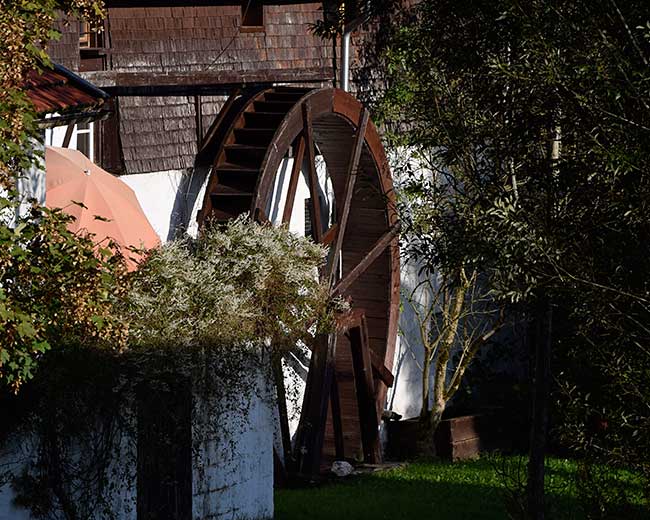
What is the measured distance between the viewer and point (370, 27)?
14.5 metres

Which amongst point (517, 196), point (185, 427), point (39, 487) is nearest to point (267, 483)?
point (185, 427)

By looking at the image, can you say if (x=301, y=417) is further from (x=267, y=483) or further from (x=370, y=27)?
(x=370, y=27)

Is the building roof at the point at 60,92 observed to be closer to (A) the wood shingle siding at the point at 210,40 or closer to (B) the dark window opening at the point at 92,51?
(B) the dark window opening at the point at 92,51

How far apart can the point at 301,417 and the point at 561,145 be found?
590cm

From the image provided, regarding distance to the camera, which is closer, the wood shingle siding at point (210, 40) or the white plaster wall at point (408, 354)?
the wood shingle siding at point (210, 40)

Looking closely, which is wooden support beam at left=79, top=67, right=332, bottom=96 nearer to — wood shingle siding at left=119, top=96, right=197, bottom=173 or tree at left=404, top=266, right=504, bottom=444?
wood shingle siding at left=119, top=96, right=197, bottom=173

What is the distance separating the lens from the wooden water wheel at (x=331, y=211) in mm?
12141

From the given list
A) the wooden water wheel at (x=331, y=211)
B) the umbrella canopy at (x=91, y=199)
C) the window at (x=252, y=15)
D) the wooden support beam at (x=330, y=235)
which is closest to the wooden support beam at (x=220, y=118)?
the wooden water wheel at (x=331, y=211)

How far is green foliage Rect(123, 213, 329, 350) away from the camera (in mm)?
8750

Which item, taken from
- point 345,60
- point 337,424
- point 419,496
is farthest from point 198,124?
point 419,496

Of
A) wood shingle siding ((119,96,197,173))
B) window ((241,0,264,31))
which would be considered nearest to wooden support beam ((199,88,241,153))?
wood shingle siding ((119,96,197,173))

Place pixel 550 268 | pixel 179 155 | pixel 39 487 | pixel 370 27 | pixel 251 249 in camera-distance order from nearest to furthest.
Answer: pixel 550 268 → pixel 39 487 → pixel 251 249 → pixel 179 155 → pixel 370 27

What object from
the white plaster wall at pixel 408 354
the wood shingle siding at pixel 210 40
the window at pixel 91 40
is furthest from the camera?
the white plaster wall at pixel 408 354

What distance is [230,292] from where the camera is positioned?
937 cm
